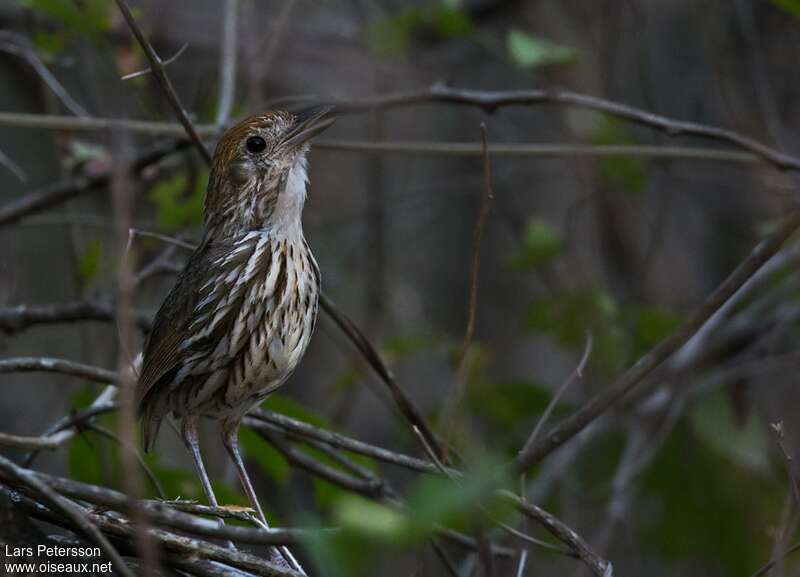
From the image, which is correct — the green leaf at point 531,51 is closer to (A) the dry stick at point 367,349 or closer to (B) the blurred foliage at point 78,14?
(A) the dry stick at point 367,349

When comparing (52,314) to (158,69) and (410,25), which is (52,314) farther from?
(410,25)

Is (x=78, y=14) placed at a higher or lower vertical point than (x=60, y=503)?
higher

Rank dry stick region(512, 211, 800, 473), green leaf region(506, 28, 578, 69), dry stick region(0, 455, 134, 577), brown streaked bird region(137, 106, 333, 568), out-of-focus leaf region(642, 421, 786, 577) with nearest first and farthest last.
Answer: dry stick region(0, 455, 134, 577) → dry stick region(512, 211, 800, 473) → brown streaked bird region(137, 106, 333, 568) → green leaf region(506, 28, 578, 69) → out-of-focus leaf region(642, 421, 786, 577)

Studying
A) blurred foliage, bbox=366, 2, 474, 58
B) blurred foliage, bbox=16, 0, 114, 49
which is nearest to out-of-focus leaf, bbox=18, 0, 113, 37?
blurred foliage, bbox=16, 0, 114, 49

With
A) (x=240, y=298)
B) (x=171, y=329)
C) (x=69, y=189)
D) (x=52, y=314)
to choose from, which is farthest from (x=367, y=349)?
(x=69, y=189)

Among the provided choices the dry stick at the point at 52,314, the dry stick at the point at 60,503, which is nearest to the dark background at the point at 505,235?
the dry stick at the point at 52,314

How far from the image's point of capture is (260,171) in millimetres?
4930

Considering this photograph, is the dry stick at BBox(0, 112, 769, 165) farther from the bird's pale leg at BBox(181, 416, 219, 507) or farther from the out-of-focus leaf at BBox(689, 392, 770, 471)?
the out-of-focus leaf at BBox(689, 392, 770, 471)

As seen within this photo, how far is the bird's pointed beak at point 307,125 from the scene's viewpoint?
4.93 meters

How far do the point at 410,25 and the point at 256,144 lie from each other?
2659mm

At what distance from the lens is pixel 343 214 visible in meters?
9.24

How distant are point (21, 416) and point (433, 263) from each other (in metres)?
3.80

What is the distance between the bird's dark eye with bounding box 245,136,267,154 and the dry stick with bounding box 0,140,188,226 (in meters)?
0.81

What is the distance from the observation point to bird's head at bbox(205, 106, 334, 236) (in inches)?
193
